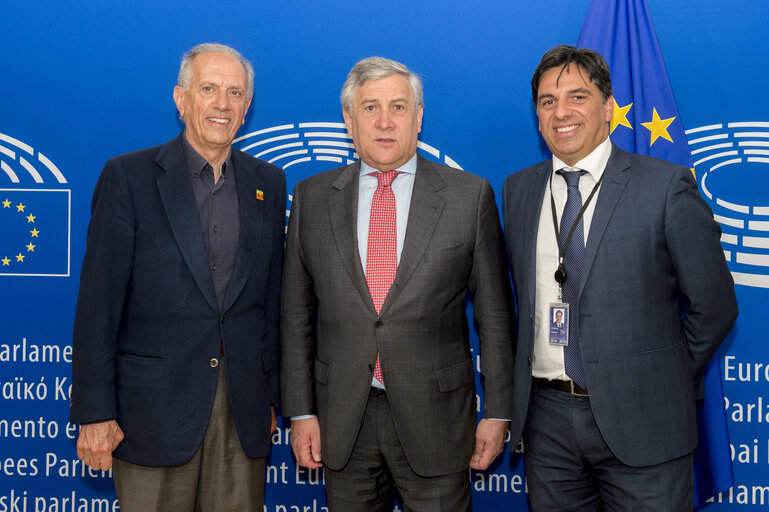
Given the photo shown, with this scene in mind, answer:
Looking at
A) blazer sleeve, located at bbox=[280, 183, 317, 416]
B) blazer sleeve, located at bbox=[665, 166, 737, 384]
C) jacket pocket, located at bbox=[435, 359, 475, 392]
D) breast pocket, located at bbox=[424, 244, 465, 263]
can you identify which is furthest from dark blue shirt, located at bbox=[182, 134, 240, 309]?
blazer sleeve, located at bbox=[665, 166, 737, 384]

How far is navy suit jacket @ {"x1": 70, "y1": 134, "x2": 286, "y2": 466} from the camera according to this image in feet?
6.64

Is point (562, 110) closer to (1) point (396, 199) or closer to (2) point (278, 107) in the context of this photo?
(1) point (396, 199)

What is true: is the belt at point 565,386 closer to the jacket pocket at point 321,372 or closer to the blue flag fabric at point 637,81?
the jacket pocket at point 321,372

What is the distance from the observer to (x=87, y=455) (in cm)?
204

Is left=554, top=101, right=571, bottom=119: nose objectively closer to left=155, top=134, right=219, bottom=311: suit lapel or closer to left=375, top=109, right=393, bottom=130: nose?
left=375, top=109, right=393, bottom=130: nose

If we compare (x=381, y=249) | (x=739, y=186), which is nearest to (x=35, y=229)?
(x=381, y=249)

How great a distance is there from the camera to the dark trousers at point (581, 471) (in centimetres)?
201

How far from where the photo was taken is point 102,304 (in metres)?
2.02

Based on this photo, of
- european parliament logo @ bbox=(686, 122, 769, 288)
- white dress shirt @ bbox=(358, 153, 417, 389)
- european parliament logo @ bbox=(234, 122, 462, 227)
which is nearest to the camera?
white dress shirt @ bbox=(358, 153, 417, 389)

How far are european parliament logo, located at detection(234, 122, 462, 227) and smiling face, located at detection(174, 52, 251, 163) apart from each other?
2.64 ft

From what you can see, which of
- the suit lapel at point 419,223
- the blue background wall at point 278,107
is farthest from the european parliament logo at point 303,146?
the suit lapel at point 419,223

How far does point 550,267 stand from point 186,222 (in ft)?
4.01

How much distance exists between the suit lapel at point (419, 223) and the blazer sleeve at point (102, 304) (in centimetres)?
87

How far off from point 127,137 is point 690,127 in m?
2.71
